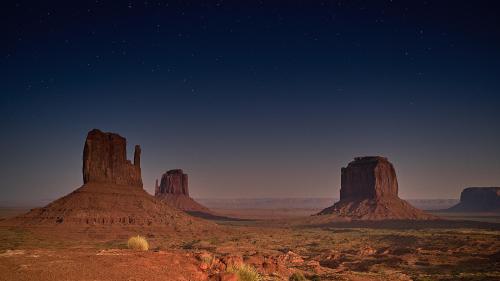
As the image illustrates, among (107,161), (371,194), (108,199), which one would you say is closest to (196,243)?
(108,199)

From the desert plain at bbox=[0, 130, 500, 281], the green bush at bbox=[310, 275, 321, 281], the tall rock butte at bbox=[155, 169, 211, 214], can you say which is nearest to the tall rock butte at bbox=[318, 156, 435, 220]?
the desert plain at bbox=[0, 130, 500, 281]

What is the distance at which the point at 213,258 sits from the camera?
2153 cm

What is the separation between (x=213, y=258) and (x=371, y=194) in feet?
419

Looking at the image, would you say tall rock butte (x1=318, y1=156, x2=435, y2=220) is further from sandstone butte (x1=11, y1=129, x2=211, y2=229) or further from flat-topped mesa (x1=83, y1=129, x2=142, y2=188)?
flat-topped mesa (x1=83, y1=129, x2=142, y2=188)

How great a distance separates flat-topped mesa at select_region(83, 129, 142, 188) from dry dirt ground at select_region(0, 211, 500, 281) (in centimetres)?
1963

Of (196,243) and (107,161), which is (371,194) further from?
(196,243)

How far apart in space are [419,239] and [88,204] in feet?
206

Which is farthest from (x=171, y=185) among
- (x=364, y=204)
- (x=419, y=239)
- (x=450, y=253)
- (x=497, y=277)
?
(x=497, y=277)

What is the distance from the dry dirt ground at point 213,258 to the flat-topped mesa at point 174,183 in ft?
324

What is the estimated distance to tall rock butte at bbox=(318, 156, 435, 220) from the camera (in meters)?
127

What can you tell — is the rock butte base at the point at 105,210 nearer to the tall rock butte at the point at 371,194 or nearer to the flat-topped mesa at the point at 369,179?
the tall rock butte at the point at 371,194

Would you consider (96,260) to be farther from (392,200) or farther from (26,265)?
(392,200)

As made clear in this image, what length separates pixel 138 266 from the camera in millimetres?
15805

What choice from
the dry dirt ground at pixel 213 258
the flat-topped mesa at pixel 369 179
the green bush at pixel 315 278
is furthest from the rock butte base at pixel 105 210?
the flat-topped mesa at pixel 369 179
